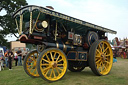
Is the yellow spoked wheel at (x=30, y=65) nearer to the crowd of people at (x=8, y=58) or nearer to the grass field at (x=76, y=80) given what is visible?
the grass field at (x=76, y=80)

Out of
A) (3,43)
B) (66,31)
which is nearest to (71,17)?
(66,31)

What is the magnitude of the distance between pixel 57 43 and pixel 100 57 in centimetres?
222

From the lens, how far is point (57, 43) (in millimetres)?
5871

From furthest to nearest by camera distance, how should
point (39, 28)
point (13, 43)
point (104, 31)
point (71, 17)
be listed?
point (13, 43), point (104, 31), point (71, 17), point (39, 28)

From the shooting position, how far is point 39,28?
17.9 feet

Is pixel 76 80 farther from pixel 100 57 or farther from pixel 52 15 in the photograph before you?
pixel 52 15

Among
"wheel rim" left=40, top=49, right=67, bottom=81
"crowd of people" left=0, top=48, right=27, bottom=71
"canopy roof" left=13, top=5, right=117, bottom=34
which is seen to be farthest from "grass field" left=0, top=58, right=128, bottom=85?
"crowd of people" left=0, top=48, right=27, bottom=71

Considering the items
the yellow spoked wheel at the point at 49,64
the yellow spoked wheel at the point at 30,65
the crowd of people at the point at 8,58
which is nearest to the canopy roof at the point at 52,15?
the yellow spoked wheel at the point at 49,64

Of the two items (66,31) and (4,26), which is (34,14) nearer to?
(66,31)

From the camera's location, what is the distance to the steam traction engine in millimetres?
5117

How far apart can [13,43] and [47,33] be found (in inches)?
660

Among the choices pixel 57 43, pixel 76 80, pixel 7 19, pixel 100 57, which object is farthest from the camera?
pixel 7 19

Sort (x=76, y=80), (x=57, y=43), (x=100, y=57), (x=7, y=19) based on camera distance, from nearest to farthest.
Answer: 1. (x=76, y=80)
2. (x=57, y=43)
3. (x=100, y=57)
4. (x=7, y=19)

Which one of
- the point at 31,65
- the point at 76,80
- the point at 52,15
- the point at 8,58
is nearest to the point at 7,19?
the point at 8,58
